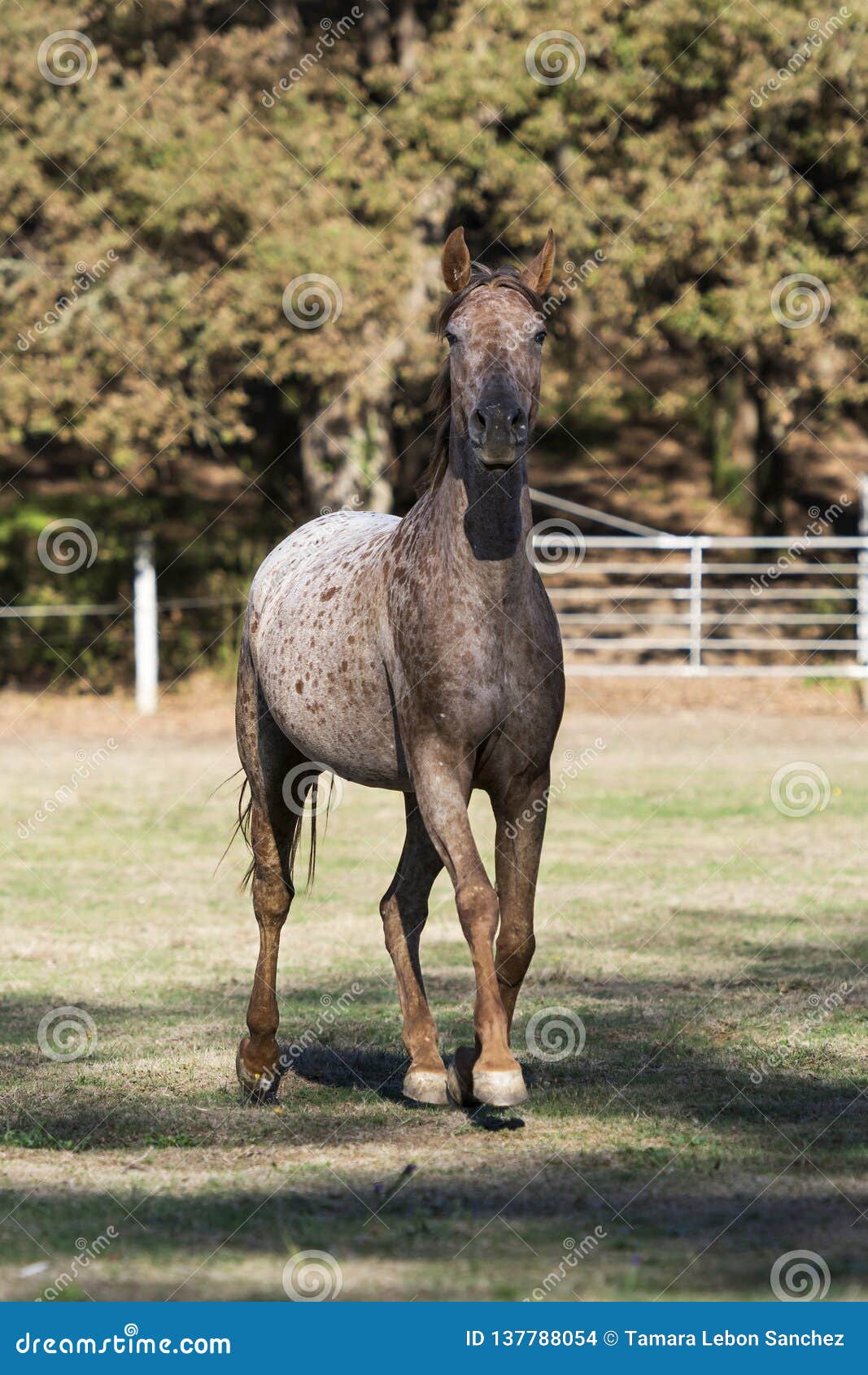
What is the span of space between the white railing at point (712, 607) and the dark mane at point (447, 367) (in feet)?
46.8

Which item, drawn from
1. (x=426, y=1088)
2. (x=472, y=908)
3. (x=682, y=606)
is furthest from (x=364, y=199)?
(x=472, y=908)

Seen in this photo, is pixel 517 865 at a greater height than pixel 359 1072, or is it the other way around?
pixel 517 865

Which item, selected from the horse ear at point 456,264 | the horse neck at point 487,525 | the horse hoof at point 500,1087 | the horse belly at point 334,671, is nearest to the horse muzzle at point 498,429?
the horse neck at point 487,525

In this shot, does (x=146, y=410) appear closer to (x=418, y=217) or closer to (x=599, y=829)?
(x=418, y=217)

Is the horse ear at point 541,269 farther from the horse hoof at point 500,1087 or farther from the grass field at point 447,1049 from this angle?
the grass field at point 447,1049

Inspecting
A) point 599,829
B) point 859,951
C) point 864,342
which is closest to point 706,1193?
point 859,951

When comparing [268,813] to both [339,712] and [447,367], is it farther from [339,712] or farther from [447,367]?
[447,367]

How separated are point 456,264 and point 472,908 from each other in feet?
7.17

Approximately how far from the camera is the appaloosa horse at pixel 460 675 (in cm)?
550

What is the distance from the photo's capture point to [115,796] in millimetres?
15148

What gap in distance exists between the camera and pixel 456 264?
5938 mm

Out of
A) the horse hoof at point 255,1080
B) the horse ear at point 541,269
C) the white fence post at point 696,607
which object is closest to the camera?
the horse ear at point 541,269

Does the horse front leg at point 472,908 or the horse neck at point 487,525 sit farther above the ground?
the horse neck at point 487,525

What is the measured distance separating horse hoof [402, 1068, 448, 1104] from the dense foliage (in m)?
15.5
